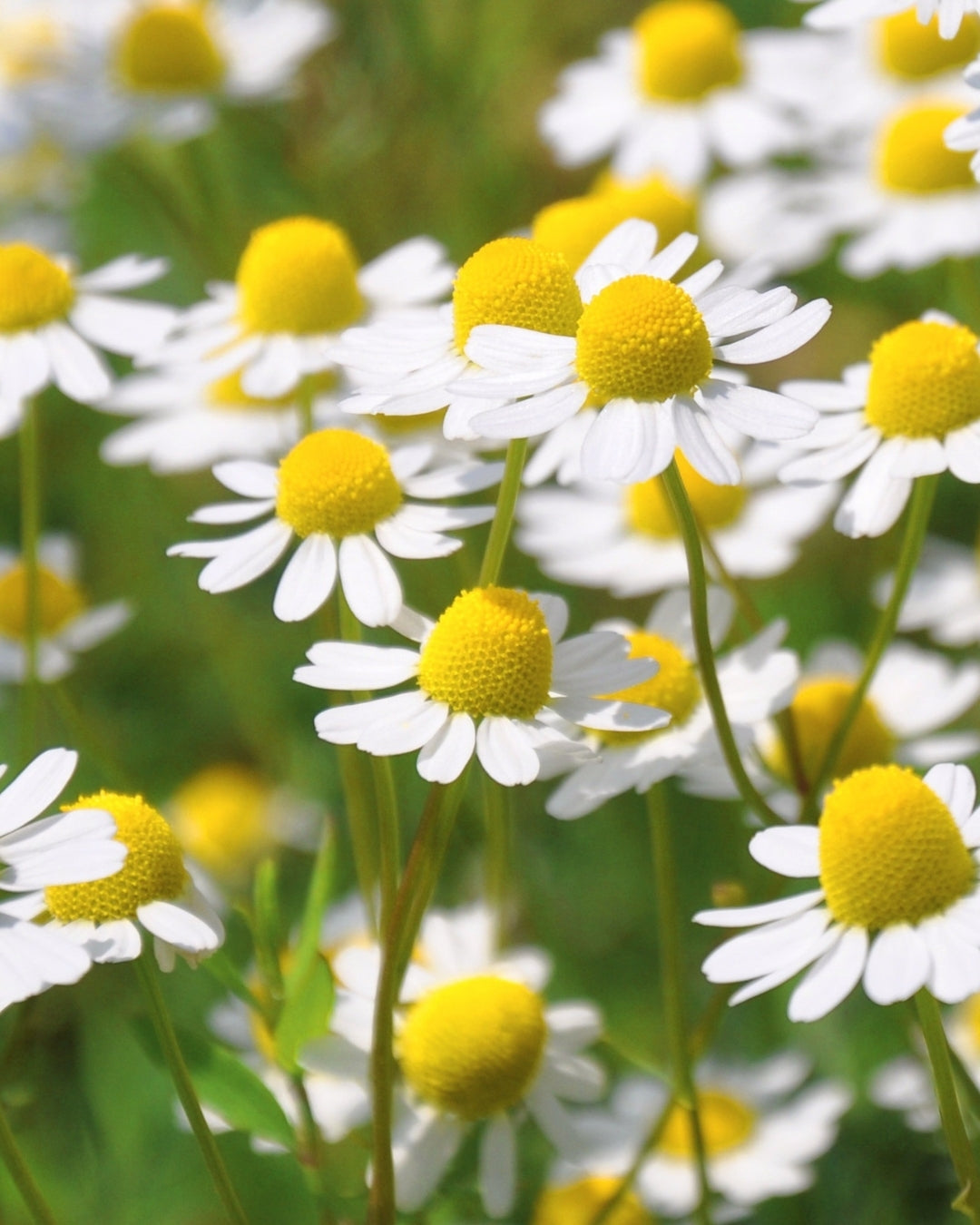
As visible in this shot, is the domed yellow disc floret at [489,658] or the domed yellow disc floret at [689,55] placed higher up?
the domed yellow disc floret at [489,658]

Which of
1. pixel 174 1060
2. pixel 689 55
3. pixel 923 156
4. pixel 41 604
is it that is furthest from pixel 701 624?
pixel 689 55

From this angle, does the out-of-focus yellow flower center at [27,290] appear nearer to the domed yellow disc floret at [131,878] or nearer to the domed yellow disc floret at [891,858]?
the domed yellow disc floret at [131,878]

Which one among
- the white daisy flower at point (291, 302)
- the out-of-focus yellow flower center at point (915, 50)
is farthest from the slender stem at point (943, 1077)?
the out-of-focus yellow flower center at point (915, 50)

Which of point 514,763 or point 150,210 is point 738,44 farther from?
point 514,763

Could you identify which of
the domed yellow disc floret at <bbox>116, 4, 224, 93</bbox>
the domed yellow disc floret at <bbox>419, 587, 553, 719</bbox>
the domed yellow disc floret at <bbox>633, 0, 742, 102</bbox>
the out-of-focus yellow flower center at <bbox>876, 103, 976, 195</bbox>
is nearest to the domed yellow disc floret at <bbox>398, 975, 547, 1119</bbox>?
the domed yellow disc floret at <bbox>419, 587, 553, 719</bbox>

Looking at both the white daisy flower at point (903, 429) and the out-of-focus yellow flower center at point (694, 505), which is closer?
the white daisy flower at point (903, 429)

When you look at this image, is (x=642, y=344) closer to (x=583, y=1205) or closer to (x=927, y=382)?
(x=927, y=382)
